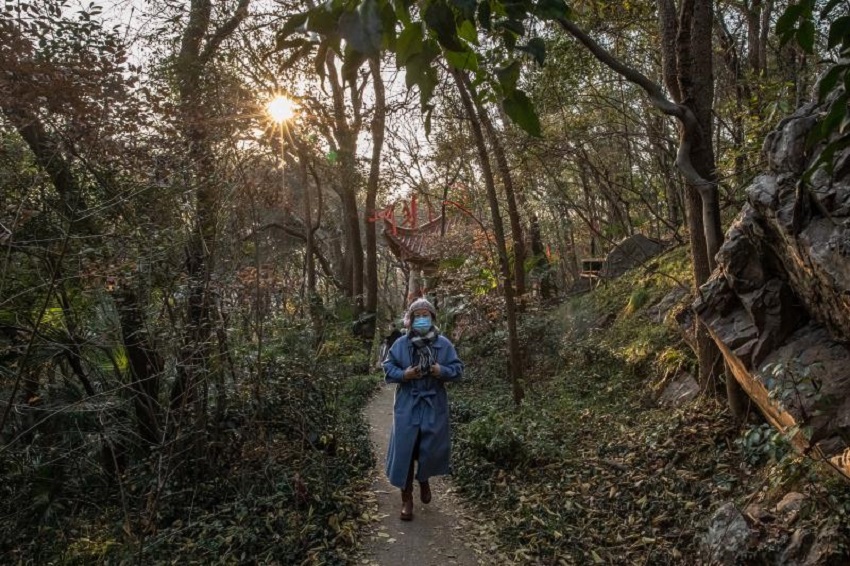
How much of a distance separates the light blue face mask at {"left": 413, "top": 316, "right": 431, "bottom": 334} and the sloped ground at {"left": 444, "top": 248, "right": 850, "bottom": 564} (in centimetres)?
164

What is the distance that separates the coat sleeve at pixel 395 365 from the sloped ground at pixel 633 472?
1.55 meters

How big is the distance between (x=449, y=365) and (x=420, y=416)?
53 cm

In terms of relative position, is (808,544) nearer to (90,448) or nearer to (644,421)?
(644,421)

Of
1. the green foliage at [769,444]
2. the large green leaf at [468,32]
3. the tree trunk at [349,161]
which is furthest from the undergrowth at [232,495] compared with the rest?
the tree trunk at [349,161]

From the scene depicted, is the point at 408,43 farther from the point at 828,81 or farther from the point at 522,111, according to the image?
the point at 828,81

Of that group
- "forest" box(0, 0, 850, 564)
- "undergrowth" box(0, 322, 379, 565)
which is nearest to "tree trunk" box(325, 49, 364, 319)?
"forest" box(0, 0, 850, 564)

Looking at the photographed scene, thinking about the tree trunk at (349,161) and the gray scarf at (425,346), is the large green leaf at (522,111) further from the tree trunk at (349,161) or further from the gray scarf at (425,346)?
the tree trunk at (349,161)

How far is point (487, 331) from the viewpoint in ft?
41.7

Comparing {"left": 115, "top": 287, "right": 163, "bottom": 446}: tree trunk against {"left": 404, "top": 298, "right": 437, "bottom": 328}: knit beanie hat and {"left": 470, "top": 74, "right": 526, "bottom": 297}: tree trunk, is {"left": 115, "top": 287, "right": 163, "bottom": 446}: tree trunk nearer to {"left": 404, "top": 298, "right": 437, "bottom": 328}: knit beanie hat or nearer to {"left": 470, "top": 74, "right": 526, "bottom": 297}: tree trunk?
{"left": 404, "top": 298, "right": 437, "bottom": 328}: knit beanie hat

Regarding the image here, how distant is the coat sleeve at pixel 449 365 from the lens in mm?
5053

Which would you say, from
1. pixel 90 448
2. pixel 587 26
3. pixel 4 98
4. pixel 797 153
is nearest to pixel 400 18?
pixel 797 153

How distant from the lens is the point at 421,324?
5.20 meters

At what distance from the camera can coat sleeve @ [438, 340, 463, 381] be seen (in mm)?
5053

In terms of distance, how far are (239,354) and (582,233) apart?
17.5m
